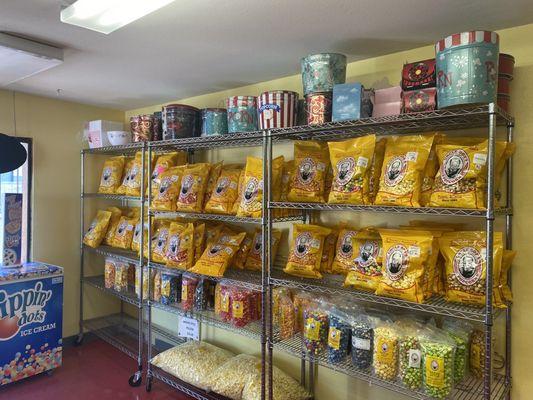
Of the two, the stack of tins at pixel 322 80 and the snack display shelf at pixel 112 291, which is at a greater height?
the stack of tins at pixel 322 80

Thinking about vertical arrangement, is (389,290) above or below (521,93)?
below

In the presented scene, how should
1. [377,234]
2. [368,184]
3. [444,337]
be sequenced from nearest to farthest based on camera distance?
1. [444,337]
2. [368,184]
3. [377,234]

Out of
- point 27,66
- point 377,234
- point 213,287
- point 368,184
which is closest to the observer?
point 368,184

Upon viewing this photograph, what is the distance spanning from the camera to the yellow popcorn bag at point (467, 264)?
1.63 m

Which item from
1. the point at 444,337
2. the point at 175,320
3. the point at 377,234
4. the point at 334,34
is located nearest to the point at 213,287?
the point at 175,320

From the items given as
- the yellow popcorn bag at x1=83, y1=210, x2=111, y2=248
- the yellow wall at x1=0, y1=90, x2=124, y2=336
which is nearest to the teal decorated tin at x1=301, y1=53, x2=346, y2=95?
the yellow popcorn bag at x1=83, y1=210, x2=111, y2=248

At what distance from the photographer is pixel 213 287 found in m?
2.75

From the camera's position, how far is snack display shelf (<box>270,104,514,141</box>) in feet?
5.24

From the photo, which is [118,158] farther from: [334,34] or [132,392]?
[334,34]

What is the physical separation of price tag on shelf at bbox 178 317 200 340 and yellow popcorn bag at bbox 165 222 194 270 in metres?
0.42

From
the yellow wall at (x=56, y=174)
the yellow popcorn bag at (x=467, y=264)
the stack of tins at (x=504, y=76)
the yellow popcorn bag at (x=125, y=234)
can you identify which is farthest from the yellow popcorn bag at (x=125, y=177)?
the stack of tins at (x=504, y=76)

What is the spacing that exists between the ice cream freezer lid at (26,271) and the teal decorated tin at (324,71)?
237cm

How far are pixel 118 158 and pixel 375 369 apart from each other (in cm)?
274

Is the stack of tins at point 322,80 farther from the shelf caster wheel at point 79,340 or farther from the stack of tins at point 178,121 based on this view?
the shelf caster wheel at point 79,340
